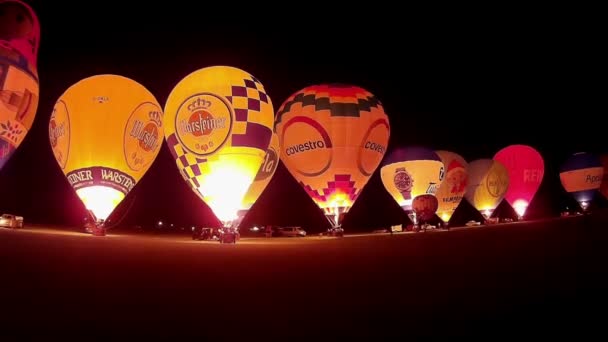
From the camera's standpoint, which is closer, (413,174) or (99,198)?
(99,198)

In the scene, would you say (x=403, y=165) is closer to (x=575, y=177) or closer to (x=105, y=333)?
(x=575, y=177)

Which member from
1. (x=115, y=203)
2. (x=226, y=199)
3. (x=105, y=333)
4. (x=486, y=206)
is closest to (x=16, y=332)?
(x=105, y=333)

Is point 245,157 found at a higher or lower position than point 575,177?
lower

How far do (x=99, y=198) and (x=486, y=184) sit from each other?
1994 centimetres

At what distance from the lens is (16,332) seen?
270 cm

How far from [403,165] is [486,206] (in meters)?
7.19

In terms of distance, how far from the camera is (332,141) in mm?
15633

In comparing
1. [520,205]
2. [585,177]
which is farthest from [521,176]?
[585,177]

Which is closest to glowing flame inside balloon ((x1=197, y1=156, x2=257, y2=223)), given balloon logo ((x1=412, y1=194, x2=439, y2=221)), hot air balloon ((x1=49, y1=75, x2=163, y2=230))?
hot air balloon ((x1=49, y1=75, x2=163, y2=230))

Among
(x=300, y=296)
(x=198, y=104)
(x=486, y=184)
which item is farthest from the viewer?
(x=486, y=184)

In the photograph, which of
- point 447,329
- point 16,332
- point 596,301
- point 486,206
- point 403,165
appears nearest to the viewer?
point 16,332

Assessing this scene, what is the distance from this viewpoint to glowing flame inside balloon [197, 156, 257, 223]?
12062 mm

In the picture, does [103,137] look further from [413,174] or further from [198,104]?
[413,174]

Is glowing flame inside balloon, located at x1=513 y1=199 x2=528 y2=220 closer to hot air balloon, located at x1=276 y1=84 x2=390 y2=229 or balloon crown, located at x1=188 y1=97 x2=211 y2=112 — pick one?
hot air balloon, located at x1=276 y1=84 x2=390 y2=229
